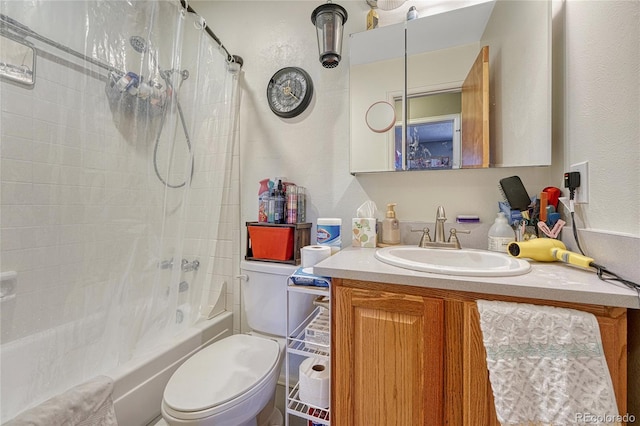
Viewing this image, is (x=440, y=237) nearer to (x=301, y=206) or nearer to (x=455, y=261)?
(x=455, y=261)

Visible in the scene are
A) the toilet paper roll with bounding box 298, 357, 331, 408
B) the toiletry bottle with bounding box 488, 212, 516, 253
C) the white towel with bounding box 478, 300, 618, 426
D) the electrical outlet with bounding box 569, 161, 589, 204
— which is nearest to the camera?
the white towel with bounding box 478, 300, 618, 426

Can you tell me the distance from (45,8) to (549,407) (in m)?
1.93

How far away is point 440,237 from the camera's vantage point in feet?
3.74

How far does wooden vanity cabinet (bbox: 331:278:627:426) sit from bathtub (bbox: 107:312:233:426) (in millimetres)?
783

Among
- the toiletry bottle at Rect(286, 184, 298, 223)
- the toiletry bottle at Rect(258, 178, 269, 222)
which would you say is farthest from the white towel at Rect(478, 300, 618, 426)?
the toiletry bottle at Rect(258, 178, 269, 222)

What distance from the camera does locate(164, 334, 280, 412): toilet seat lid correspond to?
860 mm

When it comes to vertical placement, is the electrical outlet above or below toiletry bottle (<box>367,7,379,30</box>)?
below

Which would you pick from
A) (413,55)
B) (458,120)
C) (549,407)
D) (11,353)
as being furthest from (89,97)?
(549,407)

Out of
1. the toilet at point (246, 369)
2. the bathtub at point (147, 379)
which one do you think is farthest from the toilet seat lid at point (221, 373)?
the bathtub at point (147, 379)

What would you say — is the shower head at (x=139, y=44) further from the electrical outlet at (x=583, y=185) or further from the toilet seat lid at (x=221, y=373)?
the electrical outlet at (x=583, y=185)

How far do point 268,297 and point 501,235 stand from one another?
109 cm

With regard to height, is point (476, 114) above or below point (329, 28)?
below

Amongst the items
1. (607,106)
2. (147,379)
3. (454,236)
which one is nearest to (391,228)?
(454,236)

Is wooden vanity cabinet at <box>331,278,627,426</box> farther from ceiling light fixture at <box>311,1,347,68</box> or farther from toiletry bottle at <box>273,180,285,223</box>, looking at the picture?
ceiling light fixture at <box>311,1,347,68</box>
